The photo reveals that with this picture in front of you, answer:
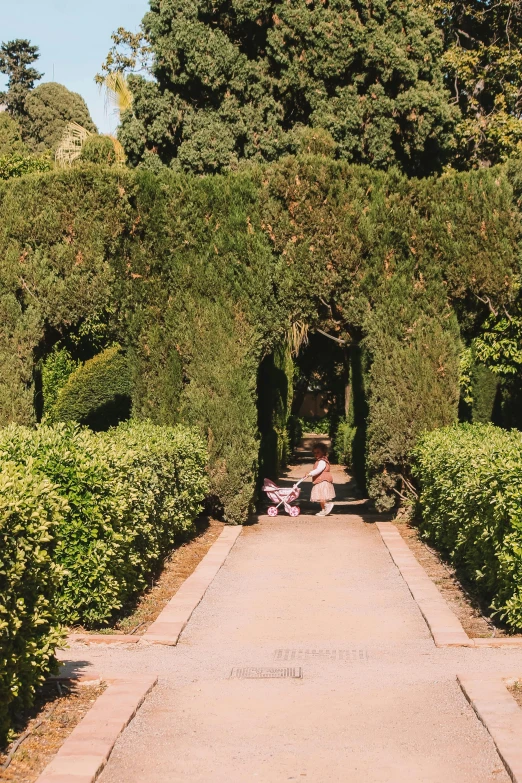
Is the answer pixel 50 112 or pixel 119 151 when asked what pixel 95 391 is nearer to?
pixel 119 151

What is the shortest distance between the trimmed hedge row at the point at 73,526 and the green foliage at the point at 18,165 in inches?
568

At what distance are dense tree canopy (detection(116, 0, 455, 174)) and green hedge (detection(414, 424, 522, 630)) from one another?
27.2 feet

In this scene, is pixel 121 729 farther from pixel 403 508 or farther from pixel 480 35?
pixel 480 35

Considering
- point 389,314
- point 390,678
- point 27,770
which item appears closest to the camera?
point 27,770

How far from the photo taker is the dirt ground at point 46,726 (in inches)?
179

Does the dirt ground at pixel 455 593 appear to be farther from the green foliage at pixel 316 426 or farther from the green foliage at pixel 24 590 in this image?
the green foliage at pixel 316 426

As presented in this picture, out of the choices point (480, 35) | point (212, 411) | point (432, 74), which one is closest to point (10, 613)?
point (212, 411)

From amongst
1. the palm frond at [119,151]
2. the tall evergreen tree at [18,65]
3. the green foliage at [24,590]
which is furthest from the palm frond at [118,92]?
the tall evergreen tree at [18,65]

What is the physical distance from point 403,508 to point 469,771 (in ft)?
34.0

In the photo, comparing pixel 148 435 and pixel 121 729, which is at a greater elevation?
pixel 148 435

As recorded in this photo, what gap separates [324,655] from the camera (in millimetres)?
7090

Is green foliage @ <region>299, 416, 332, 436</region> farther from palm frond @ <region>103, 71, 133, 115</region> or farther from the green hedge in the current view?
the green hedge

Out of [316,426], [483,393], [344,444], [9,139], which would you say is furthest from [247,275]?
[316,426]

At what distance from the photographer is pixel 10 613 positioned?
494 centimetres
